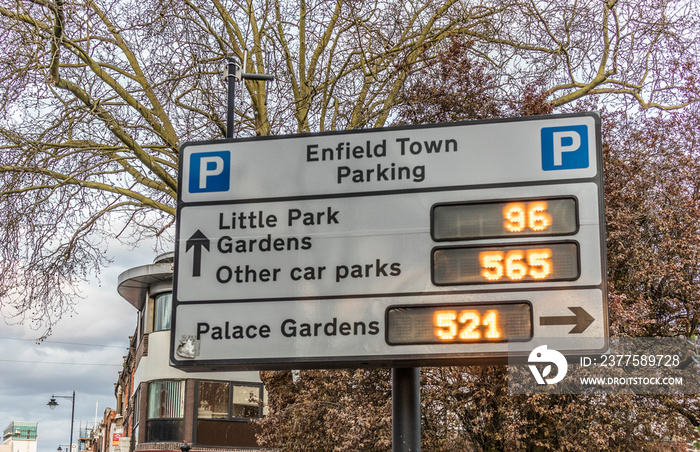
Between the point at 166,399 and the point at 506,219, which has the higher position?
the point at 506,219

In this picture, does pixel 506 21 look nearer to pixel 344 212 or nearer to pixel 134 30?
pixel 134 30

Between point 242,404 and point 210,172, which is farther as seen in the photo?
point 242,404

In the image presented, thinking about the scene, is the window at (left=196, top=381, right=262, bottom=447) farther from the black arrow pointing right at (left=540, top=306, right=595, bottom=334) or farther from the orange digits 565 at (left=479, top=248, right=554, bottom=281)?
the black arrow pointing right at (left=540, top=306, right=595, bottom=334)

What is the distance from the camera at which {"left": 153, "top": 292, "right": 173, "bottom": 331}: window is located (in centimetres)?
3322

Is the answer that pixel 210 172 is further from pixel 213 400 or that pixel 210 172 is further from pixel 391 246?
pixel 213 400

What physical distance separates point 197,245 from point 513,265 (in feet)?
7.06

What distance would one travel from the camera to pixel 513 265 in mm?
5062

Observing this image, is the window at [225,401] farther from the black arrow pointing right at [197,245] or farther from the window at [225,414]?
the black arrow pointing right at [197,245]

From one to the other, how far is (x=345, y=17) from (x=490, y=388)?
22.3ft

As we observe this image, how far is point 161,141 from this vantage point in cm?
1469

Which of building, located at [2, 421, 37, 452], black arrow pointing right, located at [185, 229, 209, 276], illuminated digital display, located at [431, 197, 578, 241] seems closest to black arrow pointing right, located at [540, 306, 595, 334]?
illuminated digital display, located at [431, 197, 578, 241]

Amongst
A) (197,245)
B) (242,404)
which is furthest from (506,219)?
(242,404)

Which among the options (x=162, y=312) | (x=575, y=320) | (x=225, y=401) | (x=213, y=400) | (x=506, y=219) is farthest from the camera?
(x=162, y=312)

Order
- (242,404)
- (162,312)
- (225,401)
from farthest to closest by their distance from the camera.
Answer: (162,312), (242,404), (225,401)
